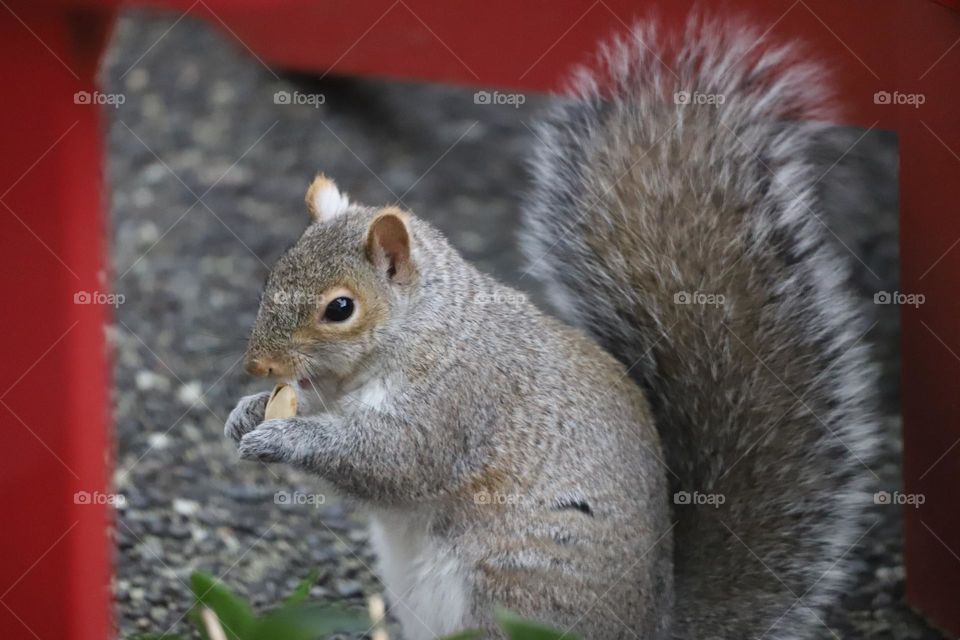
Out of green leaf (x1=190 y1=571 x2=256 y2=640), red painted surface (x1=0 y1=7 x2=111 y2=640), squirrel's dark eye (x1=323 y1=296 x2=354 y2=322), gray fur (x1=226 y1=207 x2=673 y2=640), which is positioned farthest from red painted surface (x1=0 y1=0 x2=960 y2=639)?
green leaf (x1=190 y1=571 x2=256 y2=640)


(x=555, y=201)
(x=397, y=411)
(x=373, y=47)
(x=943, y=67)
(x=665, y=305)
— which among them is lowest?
(x=397, y=411)

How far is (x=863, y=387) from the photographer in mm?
2072

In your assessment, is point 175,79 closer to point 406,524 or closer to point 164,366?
point 164,366

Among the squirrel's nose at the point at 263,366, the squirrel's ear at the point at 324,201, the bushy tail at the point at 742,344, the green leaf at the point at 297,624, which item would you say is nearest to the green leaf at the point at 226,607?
the green leaf at the point at 297,624

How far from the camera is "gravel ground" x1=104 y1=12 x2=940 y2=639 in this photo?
245cm

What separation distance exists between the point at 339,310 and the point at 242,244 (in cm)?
157

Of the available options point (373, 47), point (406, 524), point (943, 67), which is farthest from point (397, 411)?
point (373, 47)

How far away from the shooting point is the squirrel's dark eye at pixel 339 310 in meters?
1.81

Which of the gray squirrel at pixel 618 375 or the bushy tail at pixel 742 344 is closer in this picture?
the gray squirrel at pixel 618 375

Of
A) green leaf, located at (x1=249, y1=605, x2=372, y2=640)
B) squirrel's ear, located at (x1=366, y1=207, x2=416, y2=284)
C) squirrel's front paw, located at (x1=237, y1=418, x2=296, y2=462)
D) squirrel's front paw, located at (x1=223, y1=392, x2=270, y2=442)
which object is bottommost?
green leaf, located at (x1=249, y1=605, x2=372, y2=640)

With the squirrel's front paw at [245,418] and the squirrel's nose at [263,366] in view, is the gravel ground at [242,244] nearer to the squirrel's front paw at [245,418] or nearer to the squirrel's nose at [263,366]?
the squirrel's front paw at [245,418]

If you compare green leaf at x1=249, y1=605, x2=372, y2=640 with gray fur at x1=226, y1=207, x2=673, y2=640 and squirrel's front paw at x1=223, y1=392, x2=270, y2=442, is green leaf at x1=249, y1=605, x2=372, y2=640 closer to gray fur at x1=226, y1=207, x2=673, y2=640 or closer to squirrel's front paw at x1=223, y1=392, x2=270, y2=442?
gray fur at x1=226, y1=207, x2=673, y2=640

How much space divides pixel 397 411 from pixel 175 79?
2.43 metres

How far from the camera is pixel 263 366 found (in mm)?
1766
